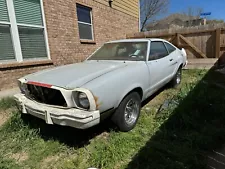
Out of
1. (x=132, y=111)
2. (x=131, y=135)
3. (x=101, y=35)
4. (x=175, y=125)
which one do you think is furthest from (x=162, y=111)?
(x=101, y=35)

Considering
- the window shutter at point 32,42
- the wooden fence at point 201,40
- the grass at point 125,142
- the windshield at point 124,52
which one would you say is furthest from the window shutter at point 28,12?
the wooden fence at point 201,40

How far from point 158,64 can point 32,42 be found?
12.8ft

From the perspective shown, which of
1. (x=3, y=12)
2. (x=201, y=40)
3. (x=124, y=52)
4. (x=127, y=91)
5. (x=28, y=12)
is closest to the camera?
(x=127, y=91)

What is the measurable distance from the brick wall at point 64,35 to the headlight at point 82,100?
353 cm

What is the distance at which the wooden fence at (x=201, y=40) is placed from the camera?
26.8ft

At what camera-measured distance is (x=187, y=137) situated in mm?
2822

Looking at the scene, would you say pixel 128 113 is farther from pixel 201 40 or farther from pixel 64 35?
pixel 201 40

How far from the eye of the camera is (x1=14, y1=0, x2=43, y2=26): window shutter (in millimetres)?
5246

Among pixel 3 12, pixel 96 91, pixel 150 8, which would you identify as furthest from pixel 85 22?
pixel 150 8

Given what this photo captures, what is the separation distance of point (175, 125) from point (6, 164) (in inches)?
100

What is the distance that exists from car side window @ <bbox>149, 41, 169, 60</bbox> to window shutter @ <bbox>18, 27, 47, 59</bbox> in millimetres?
3631

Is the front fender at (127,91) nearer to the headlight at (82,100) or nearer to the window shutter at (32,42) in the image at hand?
the headlight at (82,100)

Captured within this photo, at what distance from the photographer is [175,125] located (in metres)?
3.18

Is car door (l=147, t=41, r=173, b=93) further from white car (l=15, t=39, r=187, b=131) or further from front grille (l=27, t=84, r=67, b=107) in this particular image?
front grille (l=27, t=84, r=67, b=107)
